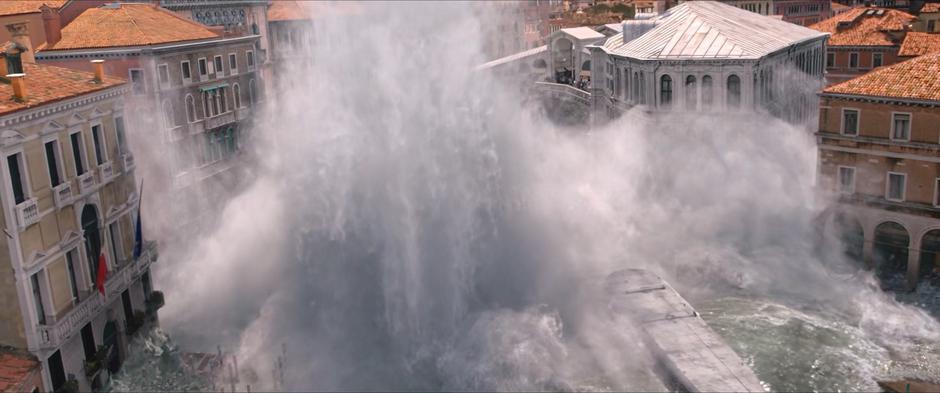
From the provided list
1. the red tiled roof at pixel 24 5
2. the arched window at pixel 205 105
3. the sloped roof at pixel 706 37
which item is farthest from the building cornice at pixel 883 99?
the red tiled roof at pixel 24 5

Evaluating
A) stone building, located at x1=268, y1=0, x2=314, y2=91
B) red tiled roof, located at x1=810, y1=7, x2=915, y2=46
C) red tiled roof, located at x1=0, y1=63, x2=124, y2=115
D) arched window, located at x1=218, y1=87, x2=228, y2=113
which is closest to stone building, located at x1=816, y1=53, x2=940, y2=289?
red tiled roof, located at x1=810, y1=7, x2=915, y2=46

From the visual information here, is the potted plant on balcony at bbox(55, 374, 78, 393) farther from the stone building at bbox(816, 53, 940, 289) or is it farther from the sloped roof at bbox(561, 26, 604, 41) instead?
the sloped roof at bbox(561, 26, 604, 41)

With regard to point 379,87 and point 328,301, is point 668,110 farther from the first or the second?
point 328,301

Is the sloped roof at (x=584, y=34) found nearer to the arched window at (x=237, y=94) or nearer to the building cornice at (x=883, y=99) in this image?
the arched window at (x=237, y=94)

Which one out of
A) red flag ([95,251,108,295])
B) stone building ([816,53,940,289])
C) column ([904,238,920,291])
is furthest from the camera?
column ([904,238,920,291])

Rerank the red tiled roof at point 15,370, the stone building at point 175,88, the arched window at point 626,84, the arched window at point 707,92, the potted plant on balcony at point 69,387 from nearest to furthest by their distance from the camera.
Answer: the red tiled roof at point 15,370 → the potted plant on balcony at point 69,387 → the stone building at point 175,88 → the arched window at point 707,92 → the arched window at point 626,84

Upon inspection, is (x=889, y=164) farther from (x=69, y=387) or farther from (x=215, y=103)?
(x=215, y=103)
